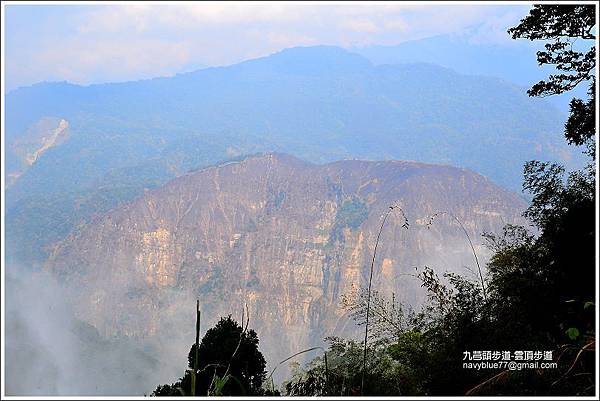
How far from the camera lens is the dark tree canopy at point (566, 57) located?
13.8ft

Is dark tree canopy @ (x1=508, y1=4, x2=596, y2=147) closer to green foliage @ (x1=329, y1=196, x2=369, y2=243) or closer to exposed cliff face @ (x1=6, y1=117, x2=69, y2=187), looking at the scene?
green foliage @ (x1=329, y1=196, x2=369, y2=243)

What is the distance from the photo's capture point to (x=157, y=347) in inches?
1665

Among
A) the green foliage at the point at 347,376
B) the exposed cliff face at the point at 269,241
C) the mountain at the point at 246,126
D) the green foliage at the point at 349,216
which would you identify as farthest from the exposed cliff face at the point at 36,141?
the green foliage at the point at 347,376

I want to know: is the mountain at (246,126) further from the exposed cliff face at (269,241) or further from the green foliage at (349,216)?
the green foliage at (349,216)

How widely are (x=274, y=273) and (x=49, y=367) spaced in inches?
1118

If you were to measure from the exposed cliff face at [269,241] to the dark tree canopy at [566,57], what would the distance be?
36.0 meters

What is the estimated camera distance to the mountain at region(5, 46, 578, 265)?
80875 millimetres

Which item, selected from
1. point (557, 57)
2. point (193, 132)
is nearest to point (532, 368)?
point (557, 57)

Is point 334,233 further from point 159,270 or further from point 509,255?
point 509,255

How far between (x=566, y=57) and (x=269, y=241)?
55.1 meters

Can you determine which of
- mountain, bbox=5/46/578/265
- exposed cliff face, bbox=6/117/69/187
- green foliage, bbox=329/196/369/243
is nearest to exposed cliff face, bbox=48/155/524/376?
green foliage, bbox=329/196/369/243

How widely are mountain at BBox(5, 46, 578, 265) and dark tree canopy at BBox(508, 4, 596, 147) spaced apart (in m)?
61.9

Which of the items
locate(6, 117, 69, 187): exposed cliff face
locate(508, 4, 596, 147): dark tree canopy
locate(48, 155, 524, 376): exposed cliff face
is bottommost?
locate(508, 4, 596, 147): dark tree canopy

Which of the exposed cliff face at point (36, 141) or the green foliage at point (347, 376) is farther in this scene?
the exposed cliff face at point (36, 141)
